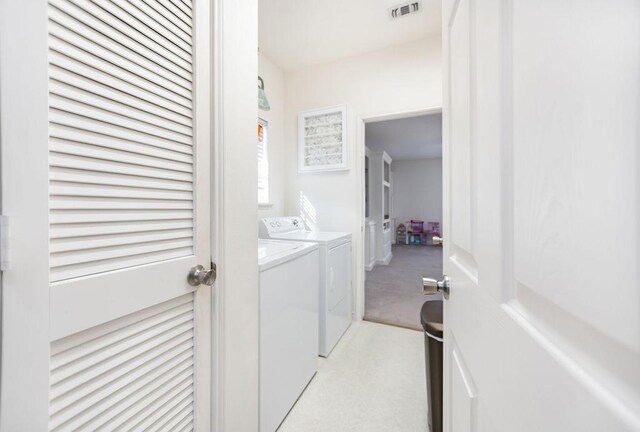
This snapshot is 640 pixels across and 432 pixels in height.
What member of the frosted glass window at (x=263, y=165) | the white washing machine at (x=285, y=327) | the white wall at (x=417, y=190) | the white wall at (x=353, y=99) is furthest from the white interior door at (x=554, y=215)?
the white wall at (x=417, y=190)

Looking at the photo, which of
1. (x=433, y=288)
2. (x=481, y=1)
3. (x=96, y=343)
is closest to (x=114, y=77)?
(x=96, y=343)

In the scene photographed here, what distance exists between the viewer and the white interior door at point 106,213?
495 millimetres

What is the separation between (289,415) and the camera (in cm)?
Result: 153

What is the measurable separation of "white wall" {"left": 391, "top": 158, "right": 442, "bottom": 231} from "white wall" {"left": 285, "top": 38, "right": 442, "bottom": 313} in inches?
218

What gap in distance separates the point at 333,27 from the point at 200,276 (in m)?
2.36

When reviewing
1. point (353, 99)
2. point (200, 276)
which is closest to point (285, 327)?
point (200, 276)

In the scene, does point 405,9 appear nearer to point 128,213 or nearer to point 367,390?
point 128,213

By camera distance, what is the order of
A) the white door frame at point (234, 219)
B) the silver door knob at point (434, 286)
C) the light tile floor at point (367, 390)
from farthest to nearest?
the light tile floor at point (367, 390), the white door frame at point (234, 219), the silver door knob at point (434, 286)

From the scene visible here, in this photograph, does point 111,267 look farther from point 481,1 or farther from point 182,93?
point 481,1

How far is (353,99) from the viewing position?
2666mm

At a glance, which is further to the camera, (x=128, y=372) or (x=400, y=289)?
(x=400, y=289)

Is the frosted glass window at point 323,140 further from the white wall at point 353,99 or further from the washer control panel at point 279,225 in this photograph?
the washer control panel at point 279,225

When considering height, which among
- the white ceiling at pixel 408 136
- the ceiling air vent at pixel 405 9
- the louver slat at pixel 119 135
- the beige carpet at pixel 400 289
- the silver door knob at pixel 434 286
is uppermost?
the ceiling air vent at pixel 405 9

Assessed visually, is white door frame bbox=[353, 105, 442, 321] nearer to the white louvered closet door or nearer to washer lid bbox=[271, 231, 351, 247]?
washer lid bbox=[271, 231, 351, 247]
